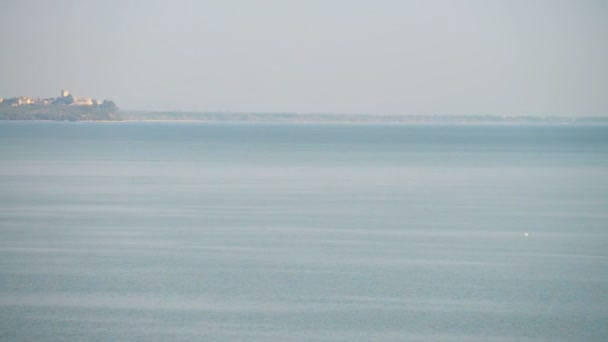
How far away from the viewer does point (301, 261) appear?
26391 millimetres

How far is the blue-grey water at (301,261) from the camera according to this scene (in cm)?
1975

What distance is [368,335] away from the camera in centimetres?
1877

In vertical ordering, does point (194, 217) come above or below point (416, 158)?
above

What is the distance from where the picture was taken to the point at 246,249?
92.8 feet

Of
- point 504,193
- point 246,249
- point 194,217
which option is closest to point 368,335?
point 246,249

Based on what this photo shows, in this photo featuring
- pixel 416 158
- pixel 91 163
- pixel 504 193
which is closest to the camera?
pixel 504 193

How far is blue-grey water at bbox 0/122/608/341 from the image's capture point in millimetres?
19750

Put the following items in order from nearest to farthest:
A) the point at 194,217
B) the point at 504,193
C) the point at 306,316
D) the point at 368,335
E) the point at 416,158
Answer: the point at 368,335, the point at 306,316, the point at 194,217, the point at 504,193, the point at 416,158

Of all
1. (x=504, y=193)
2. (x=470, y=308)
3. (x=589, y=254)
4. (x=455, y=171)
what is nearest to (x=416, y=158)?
(x=455, y=171)

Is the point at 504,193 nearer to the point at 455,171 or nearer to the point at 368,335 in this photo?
the point at 455,171

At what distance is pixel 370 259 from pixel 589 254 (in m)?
6.52

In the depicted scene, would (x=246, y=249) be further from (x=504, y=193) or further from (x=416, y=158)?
(x=416, y=158)

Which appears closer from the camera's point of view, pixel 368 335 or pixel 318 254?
pixel 368 335

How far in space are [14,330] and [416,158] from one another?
204 ft
